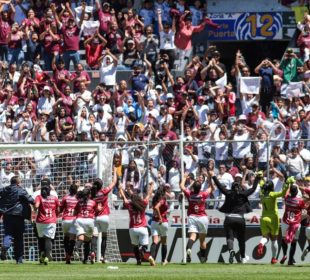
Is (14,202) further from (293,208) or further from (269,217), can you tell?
(293,208)

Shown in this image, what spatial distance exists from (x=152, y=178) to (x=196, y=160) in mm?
1136

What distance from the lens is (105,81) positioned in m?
36.8

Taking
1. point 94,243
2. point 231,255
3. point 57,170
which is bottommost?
point 231,255

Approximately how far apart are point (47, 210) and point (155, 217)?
2.43 m

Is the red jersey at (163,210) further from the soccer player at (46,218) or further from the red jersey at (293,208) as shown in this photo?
the red jersey at (293,208)

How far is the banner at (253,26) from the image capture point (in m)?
38.8

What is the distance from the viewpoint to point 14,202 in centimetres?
2970

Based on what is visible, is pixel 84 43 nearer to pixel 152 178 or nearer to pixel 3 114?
pixel 3 114

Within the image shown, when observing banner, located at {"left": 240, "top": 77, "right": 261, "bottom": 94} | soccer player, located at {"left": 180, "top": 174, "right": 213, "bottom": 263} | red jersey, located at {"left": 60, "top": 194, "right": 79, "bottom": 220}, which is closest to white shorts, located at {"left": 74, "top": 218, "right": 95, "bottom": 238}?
red jersey, located at {"left": 60, "top": 194, "right": 79, "bottom": 220}

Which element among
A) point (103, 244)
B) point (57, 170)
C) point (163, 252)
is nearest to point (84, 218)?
point (103, 244)

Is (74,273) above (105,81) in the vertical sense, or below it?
below

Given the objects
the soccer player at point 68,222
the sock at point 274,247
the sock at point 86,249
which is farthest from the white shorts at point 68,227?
the sock at point 274,247

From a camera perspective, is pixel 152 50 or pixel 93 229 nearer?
pixel 93 229

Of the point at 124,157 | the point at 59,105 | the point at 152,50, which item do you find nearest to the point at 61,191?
the point at 124,157
